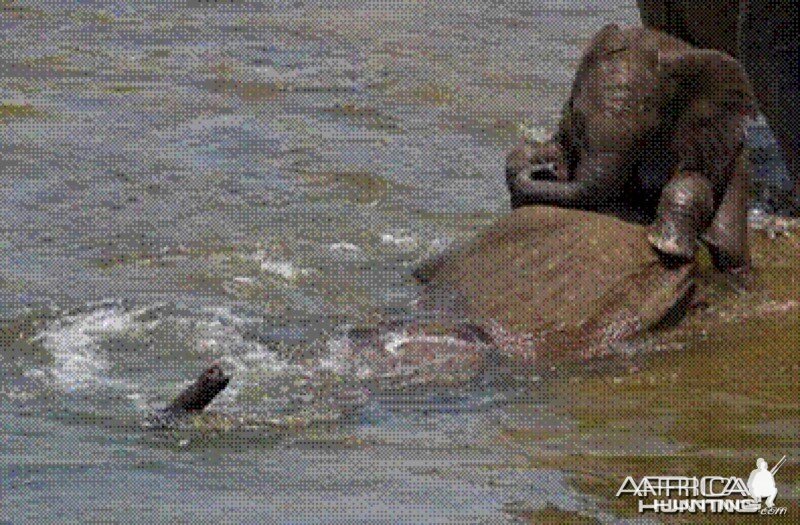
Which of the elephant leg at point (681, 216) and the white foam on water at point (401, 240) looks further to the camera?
the white foam on water at point (401, 240)

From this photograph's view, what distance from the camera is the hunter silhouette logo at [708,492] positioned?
6.16m

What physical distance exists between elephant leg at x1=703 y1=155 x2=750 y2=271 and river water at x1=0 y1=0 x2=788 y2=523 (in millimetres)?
1235

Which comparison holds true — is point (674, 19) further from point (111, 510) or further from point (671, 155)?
point (111, 510)

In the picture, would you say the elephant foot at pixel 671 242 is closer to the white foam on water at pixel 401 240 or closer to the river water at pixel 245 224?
the river water at pixel 245 224

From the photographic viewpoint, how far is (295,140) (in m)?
11.7

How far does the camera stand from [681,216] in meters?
8.00

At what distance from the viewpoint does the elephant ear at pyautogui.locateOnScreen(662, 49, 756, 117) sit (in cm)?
810

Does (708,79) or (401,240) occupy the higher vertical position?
(708,79)

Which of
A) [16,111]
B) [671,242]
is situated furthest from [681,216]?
[16,111]

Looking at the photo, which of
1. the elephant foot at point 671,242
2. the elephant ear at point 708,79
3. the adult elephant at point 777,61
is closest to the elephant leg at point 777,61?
the adult elephant at point 777,61

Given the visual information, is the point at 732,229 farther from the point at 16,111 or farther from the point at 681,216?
the point at 16,111

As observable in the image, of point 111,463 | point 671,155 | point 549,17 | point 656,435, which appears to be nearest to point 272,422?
point 111,463

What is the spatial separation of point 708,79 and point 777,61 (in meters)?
5.11

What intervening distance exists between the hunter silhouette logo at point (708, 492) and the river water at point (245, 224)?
0.79 ft
